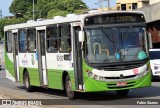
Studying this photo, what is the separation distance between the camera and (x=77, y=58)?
56.9 feet

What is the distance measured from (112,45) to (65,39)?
224 centimetres

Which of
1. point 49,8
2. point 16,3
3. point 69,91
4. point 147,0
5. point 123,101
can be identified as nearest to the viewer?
point 123,101

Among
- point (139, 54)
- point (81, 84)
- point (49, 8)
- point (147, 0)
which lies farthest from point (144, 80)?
point (49, 8)

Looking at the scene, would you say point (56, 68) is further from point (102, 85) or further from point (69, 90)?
point (102, 85)

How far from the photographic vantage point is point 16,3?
155m

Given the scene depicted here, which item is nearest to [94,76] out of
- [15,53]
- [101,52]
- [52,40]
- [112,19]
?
[101,52]

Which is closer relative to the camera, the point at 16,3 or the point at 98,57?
the point at 98,57

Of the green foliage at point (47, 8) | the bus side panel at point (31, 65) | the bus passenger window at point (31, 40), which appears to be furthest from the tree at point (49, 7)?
the bus passenger window at point (31, 40)

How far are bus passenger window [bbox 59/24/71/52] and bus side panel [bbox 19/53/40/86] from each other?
313 cm

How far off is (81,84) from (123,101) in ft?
4.98

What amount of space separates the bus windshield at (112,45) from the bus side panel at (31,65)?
5.25 m

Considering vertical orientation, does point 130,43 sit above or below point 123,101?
above

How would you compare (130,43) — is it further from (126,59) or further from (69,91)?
(69,91)

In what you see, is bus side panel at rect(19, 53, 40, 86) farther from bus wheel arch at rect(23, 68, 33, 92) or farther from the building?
the building
